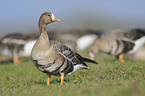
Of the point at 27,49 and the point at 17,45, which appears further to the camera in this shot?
the point at 17,45

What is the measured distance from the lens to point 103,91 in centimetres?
333

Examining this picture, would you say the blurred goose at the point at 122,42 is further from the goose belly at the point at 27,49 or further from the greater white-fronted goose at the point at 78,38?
the goose belly at the point at 27,49

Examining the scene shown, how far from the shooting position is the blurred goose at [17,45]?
13.4 meters

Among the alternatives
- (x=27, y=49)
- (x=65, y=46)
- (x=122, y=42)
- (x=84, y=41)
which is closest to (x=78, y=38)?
(x=84, y=41)

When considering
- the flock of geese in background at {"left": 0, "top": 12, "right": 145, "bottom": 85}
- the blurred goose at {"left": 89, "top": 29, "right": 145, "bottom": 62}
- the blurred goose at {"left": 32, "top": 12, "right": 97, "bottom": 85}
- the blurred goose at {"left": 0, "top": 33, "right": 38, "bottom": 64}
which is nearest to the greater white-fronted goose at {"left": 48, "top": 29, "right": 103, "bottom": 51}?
the flock of geese in background at {"left": 0, "top": 12, "right": 145, "bottom": 85}

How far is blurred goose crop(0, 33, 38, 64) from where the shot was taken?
1336 cm

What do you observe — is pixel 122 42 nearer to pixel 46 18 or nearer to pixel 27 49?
pixel 27 49

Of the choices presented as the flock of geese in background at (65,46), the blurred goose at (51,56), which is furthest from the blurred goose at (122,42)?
the blurred goose at (51,56)

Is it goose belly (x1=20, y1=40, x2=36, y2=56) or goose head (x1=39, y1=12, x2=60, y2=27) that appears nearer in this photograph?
goose head (x1=39, y1=12, x2=60, y2=27)


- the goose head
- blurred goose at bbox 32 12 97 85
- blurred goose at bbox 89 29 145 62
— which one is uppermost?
the goose head

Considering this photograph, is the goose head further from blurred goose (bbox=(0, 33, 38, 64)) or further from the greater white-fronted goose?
the greater white-fronted goose

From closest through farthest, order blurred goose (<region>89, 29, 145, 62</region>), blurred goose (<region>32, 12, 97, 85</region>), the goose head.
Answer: blurred goose (<region>32, 12, 97, 85</region>)
the goose head
blurred goose (<region>89, 29, 145, 62</region>)

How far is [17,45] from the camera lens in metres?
13.5

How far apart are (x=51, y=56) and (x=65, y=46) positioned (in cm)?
71
